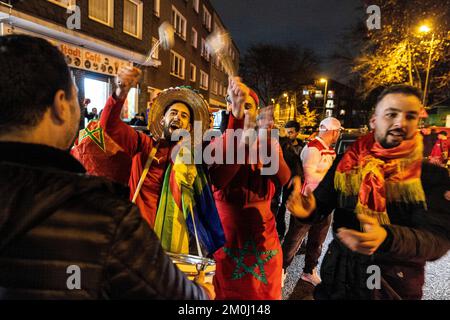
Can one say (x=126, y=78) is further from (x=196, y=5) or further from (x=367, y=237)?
(x=196, y=5)

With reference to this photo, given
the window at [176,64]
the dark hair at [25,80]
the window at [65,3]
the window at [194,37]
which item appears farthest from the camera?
the window at [194,37]

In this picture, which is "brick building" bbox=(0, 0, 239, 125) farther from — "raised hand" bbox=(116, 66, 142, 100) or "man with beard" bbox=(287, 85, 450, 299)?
"man with beard" bbox=(287, 85, 450, 299)

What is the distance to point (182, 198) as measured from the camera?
2.38m

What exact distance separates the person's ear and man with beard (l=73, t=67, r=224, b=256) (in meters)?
1.27

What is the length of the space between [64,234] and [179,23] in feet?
81.4

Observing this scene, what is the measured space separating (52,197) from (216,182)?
1.72m

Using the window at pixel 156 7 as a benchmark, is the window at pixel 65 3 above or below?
below

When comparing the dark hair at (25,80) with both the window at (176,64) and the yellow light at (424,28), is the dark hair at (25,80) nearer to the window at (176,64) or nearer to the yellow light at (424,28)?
the yellow light at (424,28)

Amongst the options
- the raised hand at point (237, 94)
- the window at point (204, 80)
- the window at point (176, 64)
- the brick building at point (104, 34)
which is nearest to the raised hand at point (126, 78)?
the raised hand at point (237, 94)

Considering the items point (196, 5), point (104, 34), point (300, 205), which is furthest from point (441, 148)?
point (196, 5)

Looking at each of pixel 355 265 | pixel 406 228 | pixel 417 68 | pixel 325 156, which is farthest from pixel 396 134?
pixel 417 68

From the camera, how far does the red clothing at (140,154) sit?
248 centimetres

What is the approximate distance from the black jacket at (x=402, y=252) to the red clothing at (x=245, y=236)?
691 mm
